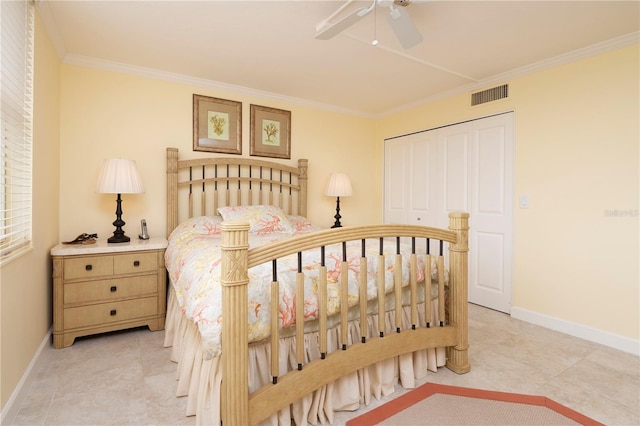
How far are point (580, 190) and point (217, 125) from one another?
11.1ft

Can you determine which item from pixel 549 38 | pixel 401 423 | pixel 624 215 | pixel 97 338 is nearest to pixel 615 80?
pixel 549 38

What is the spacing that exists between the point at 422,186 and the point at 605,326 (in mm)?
2130

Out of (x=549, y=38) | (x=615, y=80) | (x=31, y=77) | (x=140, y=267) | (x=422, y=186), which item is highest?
(x=549, y=38)

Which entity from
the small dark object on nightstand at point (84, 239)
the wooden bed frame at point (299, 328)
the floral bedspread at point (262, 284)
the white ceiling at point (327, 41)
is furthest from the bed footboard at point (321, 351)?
the small dark object on nightstand at point (84, 239)

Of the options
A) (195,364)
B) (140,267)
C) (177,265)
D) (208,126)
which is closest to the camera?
(195,364)

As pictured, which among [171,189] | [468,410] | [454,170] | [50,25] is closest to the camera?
[468,410]

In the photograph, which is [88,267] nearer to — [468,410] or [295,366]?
[295,366]

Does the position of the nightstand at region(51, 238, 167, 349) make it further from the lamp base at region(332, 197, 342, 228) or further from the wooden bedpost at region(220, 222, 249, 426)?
the lamp base at region(332, 197, 342, 228)

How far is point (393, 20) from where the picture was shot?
1.79 meters

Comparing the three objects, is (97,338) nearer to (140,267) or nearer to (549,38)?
(140,267)

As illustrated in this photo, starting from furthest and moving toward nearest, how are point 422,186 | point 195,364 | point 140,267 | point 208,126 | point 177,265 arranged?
1. point 422,186
2. point 208,126
3. point 140,267
4. point 177,265
5. point 195,364

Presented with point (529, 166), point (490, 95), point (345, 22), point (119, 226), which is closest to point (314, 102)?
point (490, 95)

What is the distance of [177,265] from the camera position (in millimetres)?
2107

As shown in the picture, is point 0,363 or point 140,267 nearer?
point 0,363
